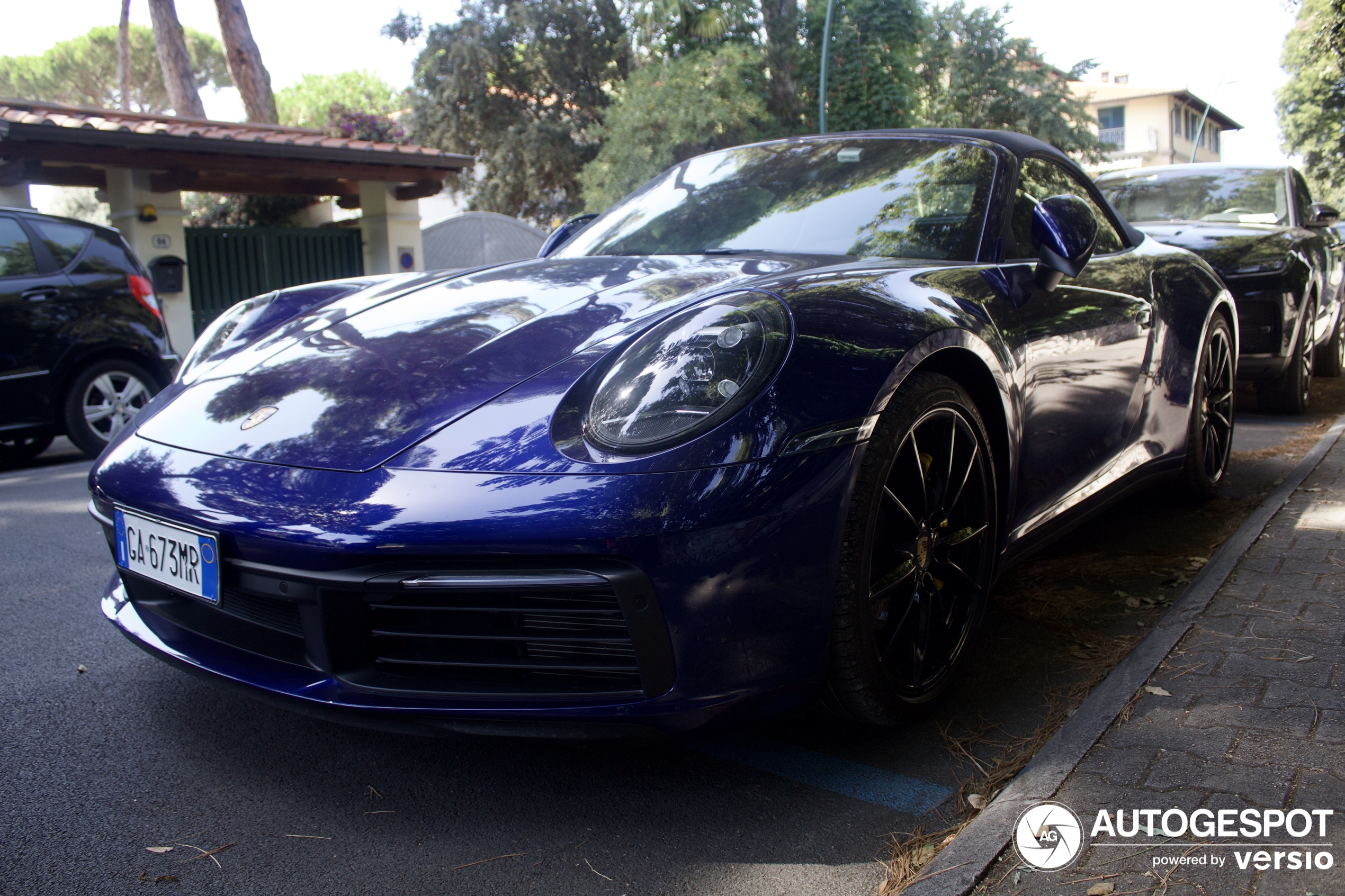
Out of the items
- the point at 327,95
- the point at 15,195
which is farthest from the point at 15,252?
the point at 327,95

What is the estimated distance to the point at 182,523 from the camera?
1870mm

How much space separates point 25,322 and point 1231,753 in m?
6.15

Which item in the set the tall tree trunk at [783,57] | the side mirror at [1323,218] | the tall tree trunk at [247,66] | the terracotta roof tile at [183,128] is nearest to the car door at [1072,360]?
the side mirror at [1323,218]

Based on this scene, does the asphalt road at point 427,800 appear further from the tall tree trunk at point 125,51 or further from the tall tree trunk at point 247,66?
the tall tree trunk at point 125,51

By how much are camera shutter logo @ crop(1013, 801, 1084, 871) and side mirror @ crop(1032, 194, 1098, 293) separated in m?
1.40

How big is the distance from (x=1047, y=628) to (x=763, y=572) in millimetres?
1351

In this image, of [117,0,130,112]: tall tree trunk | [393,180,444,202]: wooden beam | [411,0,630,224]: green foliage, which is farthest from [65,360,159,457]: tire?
[117,0,130,112]: tall tree trunk

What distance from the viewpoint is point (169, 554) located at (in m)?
1.92

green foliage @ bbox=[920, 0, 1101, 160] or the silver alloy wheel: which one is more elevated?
green foliage @ bbox=[920, 0, 1101, 160]

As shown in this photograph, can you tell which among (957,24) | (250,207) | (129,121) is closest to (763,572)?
(129,121)

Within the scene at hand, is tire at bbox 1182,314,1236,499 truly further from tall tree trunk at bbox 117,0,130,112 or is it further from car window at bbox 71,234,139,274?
tall tree trunk at bbox 117,0,130,112

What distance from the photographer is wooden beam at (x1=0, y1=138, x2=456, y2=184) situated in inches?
399

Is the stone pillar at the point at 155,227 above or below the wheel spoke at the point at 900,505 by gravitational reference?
above

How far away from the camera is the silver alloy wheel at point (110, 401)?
605cm
